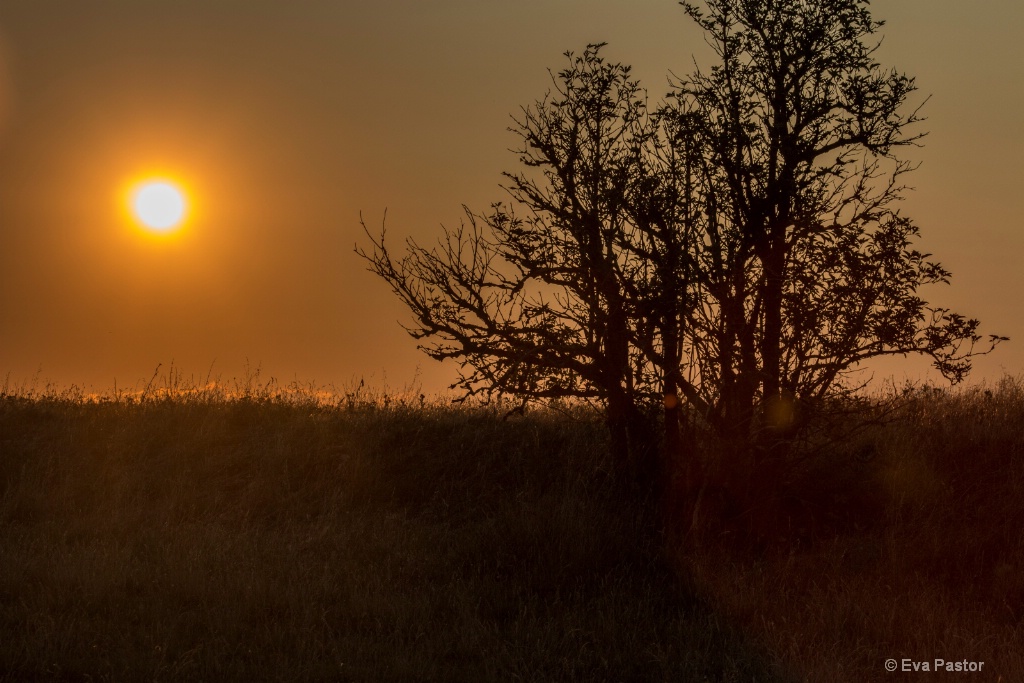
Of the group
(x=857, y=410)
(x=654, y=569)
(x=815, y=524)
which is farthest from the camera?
(x=815, y=524)

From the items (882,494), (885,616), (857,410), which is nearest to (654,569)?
(885,616)

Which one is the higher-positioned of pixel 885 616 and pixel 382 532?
pixel 382 532

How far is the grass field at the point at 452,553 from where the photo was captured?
8055 millimetres

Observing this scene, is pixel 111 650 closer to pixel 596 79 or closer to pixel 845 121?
Answer: pixel 596 79

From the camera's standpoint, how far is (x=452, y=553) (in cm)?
1070

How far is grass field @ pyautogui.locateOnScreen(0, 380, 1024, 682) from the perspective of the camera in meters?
8.05

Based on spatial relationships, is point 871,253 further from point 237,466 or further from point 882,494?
point 237,466

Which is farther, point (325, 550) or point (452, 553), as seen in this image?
point (325, 550)

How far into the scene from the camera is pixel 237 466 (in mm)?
14414

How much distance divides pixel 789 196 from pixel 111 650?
8.34 meters

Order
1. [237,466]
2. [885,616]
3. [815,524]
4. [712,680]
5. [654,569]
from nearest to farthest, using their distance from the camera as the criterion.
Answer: [712,680] < [885,616] < [654,569] < [815,524] < [237,466]

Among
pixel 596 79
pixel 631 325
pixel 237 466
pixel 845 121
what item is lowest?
pixel 237 466

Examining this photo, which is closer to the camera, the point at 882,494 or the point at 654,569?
the point at 654,569

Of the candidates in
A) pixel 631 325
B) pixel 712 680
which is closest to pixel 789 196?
pixel 631 325
